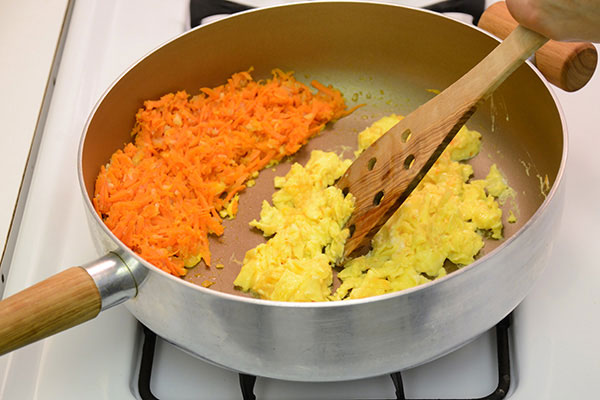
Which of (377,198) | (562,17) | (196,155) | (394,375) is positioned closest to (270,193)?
(196,155)

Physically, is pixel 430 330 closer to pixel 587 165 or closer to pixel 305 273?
pixel 305 273

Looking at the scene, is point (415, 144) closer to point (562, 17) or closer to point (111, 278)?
point (562, 17)

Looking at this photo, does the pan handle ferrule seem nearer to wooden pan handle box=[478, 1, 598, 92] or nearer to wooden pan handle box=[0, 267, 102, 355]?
wooden pan handle box=[0, 267, 102, 355]

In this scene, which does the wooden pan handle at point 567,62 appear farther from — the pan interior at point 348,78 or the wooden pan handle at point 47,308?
the wooden pan handle at point 47,308

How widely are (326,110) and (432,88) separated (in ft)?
0.69

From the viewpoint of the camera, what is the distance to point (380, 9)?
4.10 feet

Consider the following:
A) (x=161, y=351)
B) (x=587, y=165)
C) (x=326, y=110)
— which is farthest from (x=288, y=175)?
(x=587, y=165)

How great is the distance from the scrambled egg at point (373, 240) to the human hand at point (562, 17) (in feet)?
1.27

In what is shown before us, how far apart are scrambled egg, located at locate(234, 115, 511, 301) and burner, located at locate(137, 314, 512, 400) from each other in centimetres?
13

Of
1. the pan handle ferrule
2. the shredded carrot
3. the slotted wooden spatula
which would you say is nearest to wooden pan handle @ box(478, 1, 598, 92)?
the slotted wooden spatula

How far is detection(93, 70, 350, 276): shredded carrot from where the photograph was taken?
107 cm

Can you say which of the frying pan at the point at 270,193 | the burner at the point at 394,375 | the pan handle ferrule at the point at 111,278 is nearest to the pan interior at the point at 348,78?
the frying pan at the point at 270,193

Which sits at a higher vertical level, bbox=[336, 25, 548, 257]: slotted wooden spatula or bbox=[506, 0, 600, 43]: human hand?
bbox=[506, 0, 600, 43]: human hand

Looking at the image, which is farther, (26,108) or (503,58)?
(26,108)
